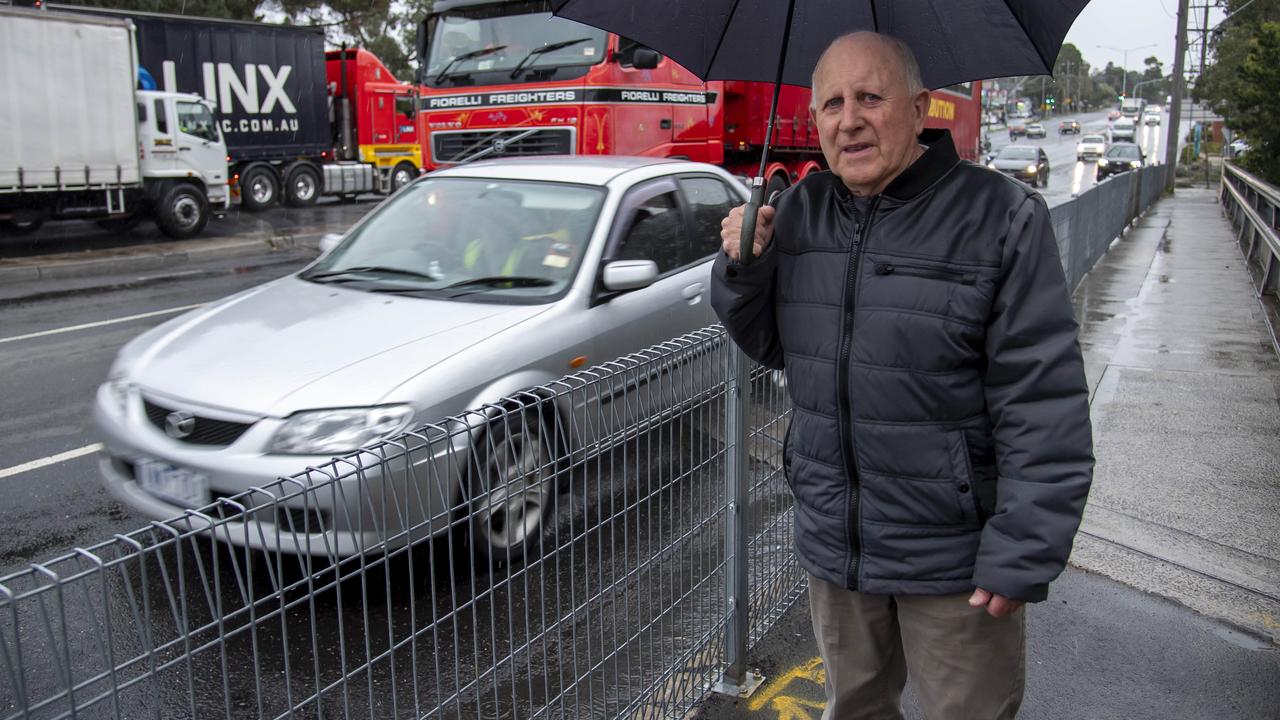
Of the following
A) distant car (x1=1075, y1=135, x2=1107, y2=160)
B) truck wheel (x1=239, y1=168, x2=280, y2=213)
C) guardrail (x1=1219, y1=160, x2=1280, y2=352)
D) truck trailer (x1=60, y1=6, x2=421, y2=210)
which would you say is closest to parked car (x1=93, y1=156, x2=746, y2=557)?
guardrail (x1=1219, y1=160, x2=1280, y2=352)

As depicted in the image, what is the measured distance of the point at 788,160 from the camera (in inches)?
552

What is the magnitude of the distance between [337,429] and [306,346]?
0.66 meters

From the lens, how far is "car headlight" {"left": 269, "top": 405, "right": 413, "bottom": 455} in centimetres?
375

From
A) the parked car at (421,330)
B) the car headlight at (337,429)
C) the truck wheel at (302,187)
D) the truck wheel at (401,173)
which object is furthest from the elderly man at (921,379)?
the truck wheel at (401,173)

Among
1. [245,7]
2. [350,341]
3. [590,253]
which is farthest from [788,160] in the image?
[245,7]

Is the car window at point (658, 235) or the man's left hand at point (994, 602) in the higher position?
the car window at point (658, 235)

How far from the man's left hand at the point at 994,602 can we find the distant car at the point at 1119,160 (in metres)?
38.5

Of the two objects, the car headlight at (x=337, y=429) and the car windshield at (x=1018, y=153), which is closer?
the car headlight at (x=337, y=429)

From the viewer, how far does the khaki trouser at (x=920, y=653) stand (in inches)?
84.8

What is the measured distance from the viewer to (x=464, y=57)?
11.7 metres

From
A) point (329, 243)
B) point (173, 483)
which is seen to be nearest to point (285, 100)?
point (329, 243)

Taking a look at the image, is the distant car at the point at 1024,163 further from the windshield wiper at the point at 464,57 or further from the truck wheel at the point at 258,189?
the windshield wiper at the point at 464,57

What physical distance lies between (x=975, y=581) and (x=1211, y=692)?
6.51 ft

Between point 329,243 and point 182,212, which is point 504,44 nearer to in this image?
point 329,243
